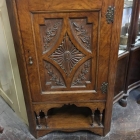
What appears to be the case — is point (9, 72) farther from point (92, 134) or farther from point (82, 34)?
point (92, 134)

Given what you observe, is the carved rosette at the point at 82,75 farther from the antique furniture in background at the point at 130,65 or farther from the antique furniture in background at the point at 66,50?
the antique furniture in background at the point at 130,65

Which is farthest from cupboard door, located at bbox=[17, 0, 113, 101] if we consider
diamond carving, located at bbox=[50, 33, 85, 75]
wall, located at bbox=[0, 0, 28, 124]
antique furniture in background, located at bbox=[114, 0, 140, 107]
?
antique furniture in background, located at bbox=[114, 0, 140, 107]

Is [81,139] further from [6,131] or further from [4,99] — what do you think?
[4,99]

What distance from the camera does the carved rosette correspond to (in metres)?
1.17

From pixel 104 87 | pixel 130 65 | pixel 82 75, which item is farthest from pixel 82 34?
pixel 130 65

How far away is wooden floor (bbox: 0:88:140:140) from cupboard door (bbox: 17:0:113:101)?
1.33 ft

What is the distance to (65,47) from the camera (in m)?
1.10

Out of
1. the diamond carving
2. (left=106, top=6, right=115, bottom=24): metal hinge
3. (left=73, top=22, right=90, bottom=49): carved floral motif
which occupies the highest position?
(left=106, top=6, right=115, bottom=24): metal hinge

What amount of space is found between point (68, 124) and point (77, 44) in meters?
0.70

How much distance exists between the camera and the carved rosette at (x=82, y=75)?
117 centimetres

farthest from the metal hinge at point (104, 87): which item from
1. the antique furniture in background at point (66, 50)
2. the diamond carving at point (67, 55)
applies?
the diamond carving at point (67, 55)

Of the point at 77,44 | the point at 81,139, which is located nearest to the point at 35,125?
the point at 81,139

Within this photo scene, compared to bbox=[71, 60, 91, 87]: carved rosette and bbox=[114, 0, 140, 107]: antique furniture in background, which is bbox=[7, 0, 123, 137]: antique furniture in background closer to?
bbox=[71, 60, 91, 87]: carved rosette

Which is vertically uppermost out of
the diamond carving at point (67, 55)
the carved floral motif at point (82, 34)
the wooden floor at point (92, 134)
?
the carved floral motif at point (82, 34)
